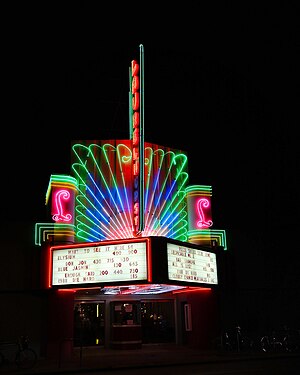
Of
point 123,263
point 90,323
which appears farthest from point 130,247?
point 90,323

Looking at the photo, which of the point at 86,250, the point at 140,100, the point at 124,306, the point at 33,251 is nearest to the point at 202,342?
the point at 124,306

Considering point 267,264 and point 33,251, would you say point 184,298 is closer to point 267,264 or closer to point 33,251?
point 267,264

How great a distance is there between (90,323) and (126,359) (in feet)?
15.6

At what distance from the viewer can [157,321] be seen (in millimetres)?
21109

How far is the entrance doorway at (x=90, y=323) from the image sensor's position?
1989 centimetres

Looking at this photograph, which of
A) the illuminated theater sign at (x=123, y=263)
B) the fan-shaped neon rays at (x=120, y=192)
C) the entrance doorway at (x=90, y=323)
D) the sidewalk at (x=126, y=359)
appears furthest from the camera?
the entrance doorway at (x=90, y=323)

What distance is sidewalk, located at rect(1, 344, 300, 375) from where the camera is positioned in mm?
14016

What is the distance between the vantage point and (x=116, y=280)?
15.3 m

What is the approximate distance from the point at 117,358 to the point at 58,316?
2.68 meters

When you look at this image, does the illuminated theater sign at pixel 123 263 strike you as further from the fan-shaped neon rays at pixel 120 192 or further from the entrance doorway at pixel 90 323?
the entrance doorway at pixel 90 323

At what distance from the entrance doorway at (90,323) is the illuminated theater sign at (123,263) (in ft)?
14.9

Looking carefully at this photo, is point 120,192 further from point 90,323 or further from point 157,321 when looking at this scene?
point 157,321

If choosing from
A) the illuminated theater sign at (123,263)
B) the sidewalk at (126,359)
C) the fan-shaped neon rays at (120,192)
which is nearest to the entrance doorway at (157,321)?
the sidewalk at (126,359)

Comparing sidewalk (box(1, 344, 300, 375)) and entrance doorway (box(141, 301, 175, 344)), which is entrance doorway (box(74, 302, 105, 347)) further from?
entrance doorway (box(141, 301, 175, 344))
